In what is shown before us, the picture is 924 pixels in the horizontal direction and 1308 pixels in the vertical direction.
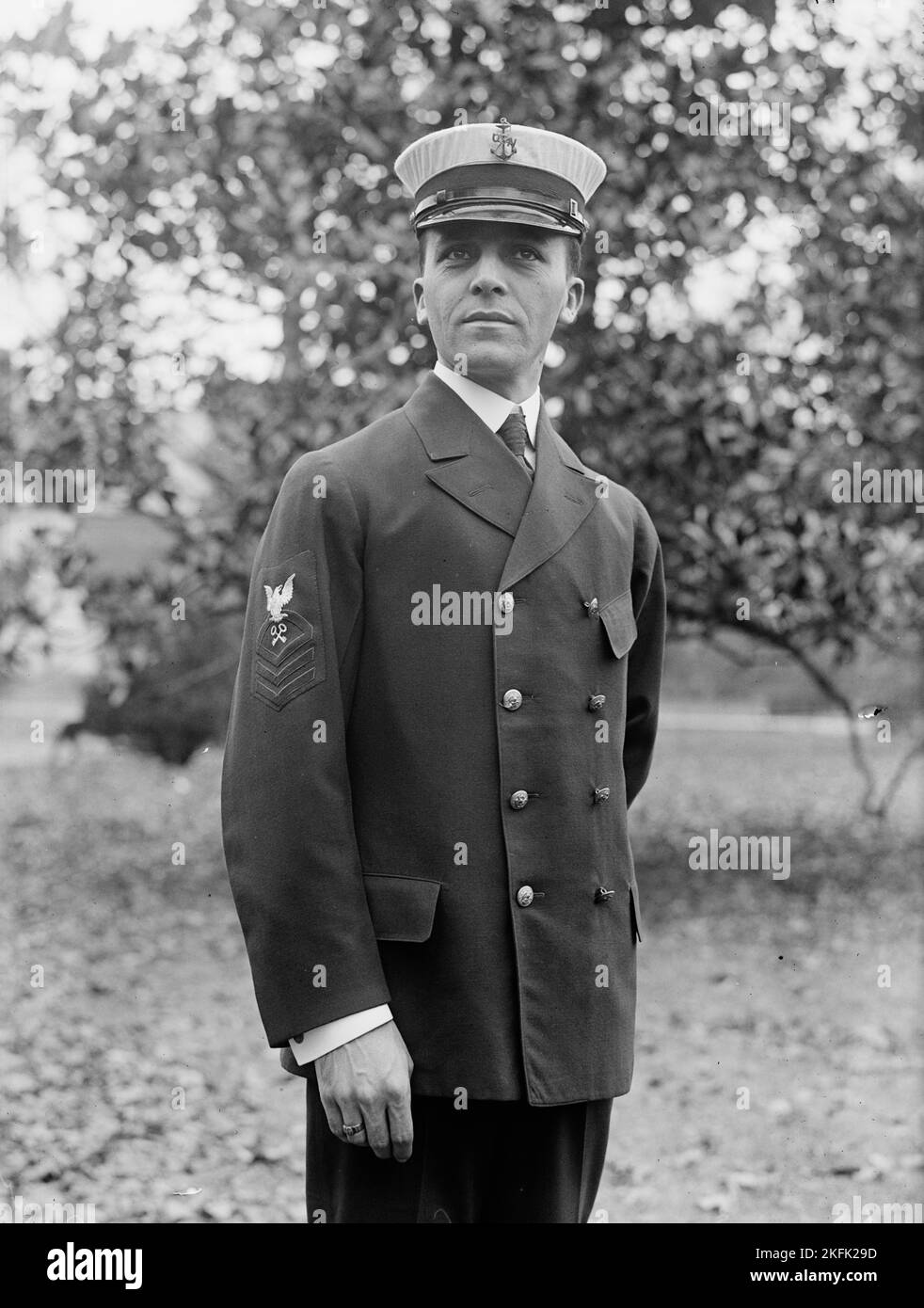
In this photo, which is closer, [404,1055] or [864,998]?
[404,1055]

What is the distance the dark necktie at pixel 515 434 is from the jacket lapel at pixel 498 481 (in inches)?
1.0

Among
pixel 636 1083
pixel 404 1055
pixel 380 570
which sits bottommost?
pixel 636 1083

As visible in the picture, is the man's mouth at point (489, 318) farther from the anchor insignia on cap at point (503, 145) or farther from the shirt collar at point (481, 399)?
the anchor insignia on cap at point (503, 145)

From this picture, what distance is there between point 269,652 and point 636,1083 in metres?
3.34

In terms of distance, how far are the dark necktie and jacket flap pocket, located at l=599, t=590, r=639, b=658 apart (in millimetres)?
262

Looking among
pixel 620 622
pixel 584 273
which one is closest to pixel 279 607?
pixel 620 622

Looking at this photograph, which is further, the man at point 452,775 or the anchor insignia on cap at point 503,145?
the anchor insignia on cap at point 503,145

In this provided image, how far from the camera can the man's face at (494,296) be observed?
2.12m

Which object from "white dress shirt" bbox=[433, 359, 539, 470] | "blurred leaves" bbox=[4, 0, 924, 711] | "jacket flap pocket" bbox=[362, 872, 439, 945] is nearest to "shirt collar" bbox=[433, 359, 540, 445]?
"white dress shirt" bbox=[433, 359, 539, 470]

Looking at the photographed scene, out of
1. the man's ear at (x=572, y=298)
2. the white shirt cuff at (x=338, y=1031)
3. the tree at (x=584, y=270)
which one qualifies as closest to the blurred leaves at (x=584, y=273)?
the tree at (x=584, y=270)

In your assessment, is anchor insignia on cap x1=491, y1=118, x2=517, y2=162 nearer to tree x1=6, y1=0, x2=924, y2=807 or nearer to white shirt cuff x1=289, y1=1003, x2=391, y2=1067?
white shirt cuff x1=289, y1=1003, x2=391, y2=1067

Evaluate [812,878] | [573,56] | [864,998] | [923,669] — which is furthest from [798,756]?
[573,56]

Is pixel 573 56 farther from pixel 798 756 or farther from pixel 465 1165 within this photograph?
pixel 798 756
